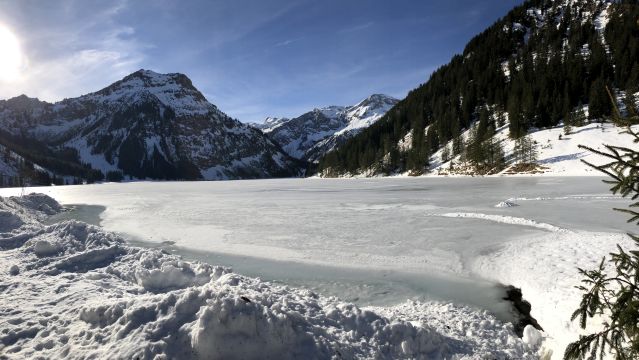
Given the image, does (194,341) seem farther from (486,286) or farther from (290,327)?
(486,286)

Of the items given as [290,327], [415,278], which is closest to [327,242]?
[415,278]

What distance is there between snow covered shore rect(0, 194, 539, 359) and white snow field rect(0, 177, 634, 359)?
0.02 metres

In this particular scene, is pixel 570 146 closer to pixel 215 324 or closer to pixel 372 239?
pixel 372 239

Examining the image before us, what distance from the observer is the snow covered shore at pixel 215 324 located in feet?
17.3

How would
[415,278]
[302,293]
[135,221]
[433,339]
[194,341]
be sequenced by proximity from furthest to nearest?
1. [135,221]
2. [415,278]
3. [302,293]
4. [433,339]
5. [194,341]

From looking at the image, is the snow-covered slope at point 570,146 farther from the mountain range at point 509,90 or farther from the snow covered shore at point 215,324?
the snow covered shore at point 215,324

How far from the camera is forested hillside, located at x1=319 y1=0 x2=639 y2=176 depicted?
95.4 m

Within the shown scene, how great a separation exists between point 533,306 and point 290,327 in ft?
20.6

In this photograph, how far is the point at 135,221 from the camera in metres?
23.1

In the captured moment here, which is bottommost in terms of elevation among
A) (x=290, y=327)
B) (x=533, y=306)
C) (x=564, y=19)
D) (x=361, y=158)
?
(x=533, y=306)

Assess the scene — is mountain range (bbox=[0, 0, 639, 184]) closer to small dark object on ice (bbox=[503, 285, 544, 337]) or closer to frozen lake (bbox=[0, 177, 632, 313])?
frozen lake (bbox=[0, 177, 632, 313])

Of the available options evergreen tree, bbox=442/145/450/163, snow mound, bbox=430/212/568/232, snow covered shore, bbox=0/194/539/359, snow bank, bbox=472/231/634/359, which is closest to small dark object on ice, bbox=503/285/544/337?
snow bank, bbox=472/231/634/359

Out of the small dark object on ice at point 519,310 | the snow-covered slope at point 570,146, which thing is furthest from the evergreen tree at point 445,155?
the small dark object on ice at point 519,310

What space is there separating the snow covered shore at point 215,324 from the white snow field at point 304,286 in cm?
2
